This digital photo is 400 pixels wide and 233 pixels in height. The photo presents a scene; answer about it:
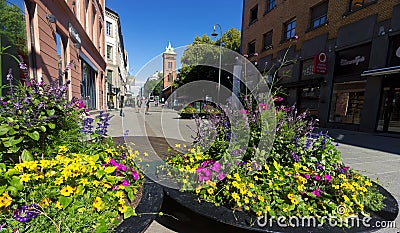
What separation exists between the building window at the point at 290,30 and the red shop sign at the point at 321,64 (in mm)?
3265

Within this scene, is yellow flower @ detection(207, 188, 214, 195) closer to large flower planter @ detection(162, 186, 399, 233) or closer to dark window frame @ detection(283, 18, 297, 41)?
large flower planter @ detection(162, 186, 399, 233)

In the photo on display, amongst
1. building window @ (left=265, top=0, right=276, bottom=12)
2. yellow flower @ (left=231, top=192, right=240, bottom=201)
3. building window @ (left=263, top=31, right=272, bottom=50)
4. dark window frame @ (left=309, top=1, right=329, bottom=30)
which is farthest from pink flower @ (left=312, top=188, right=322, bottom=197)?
building window @ (left=265, top=0, right=276, bottom=12)

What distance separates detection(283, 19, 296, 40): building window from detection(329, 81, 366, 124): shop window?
4.99 m

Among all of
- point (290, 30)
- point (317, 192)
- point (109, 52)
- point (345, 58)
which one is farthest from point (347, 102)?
point (109, 52)

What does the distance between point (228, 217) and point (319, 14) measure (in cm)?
1338

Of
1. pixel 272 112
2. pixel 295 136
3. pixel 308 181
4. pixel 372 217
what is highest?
pixel 272 112

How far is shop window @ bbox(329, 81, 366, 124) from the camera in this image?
880 centimetres

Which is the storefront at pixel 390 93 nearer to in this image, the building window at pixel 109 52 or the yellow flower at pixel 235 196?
the yellow flower at pixel 235 196

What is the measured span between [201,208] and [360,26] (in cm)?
1122

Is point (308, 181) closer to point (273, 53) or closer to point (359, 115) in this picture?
point (359, 115)

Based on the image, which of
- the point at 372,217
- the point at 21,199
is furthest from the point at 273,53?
the point at 21,199

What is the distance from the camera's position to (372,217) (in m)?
1.38

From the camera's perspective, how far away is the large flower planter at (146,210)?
1086 mm

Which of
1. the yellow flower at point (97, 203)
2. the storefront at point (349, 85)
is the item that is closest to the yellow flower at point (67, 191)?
the yellow flower at point (97, 203)
